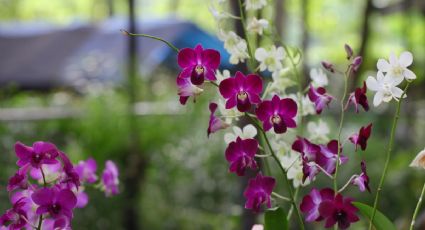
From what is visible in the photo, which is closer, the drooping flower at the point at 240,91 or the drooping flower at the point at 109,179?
the drooping flower at the point at 240,91

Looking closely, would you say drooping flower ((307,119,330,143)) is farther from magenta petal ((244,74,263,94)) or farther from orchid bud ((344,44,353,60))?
magenta petal ((244,74,263,94))

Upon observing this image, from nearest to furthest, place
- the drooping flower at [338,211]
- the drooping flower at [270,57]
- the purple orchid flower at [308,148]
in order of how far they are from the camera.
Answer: the drooping flower at [338,211], the purple orchid flower at [308,148], the drooping flower at [270,57]

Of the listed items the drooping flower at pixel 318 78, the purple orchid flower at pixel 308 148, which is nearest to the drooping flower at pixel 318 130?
the drooping flower at pixel 318 78

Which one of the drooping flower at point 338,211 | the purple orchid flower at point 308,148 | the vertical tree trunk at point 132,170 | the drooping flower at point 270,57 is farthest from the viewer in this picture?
the vertical tree trunk at point 132,170

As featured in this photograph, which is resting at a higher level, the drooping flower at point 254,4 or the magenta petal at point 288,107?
the drooping flower at point 254,4

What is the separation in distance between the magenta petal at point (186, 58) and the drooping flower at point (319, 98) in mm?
261

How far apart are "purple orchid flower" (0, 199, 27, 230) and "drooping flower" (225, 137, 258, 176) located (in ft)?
1.10

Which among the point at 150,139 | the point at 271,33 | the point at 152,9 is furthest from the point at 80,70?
the point at 152,9

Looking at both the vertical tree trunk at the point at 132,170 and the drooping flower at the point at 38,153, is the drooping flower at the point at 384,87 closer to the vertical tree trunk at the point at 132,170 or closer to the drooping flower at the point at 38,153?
the drooping flower at the point at 38,153

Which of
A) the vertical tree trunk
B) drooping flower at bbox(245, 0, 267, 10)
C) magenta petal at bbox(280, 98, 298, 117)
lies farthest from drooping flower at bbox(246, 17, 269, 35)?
the vertical tree trunk

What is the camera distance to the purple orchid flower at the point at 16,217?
1.13 meters

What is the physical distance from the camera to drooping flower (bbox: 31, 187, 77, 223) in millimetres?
1089

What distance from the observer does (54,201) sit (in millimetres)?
1093

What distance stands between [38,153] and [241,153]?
310mm
